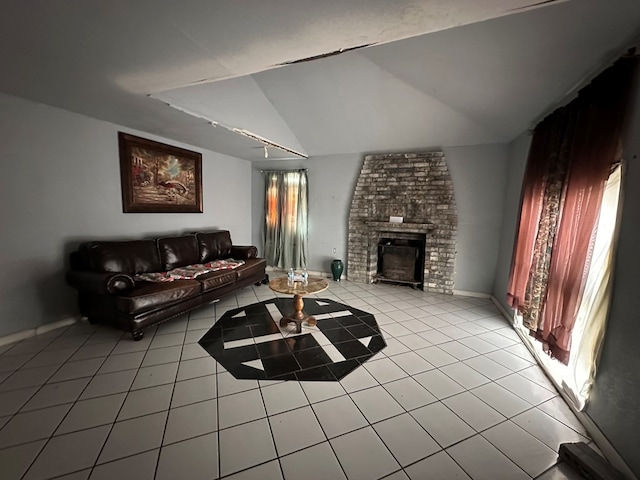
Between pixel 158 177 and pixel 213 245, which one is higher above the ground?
pixel 158 177

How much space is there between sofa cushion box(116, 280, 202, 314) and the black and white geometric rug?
519 millimetres

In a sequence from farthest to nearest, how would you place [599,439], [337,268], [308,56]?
1. [337,268]
2. [308,56]
3. [599,439]

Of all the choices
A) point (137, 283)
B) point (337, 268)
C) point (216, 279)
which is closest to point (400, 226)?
point (337, 268)

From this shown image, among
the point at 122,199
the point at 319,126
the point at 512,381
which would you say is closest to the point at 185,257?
the point at 122,199

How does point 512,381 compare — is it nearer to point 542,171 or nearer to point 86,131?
point 542,171

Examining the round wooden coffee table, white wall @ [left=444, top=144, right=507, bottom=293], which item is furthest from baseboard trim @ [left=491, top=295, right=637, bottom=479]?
white wall @ [left=444, top=144, right=507, bottom=293]

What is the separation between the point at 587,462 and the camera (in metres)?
1.28

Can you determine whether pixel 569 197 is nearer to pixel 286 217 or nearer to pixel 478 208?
pixel 478 208

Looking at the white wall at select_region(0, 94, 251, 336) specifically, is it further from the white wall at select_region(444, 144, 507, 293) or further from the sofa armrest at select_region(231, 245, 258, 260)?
the white wall at select_region(444, 144, 507, 293)

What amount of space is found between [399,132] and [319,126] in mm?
1253

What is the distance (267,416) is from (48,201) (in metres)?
3.15

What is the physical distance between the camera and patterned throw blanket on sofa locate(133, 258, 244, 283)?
2.96 meters

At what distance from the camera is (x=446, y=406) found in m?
1.74

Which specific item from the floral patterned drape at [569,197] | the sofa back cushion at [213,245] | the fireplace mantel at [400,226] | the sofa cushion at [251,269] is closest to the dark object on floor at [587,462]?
the floral patterned drape at [569,197]
